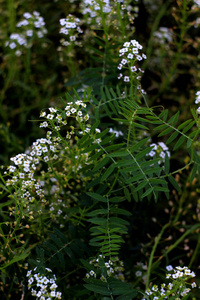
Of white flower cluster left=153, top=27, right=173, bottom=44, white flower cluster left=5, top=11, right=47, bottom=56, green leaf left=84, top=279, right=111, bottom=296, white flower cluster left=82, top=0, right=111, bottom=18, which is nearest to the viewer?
green leaf left=84, top=279, right=111, bottom=296

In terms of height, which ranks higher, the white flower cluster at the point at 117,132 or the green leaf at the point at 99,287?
the white flower cluster at the point at 117,132

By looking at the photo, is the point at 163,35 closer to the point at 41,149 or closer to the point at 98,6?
the point at 98,6

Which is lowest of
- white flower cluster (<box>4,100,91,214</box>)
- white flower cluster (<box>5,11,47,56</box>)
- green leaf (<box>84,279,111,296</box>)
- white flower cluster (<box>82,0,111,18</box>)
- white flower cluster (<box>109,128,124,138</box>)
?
green leaf (<box>84,279,111,296</box>)

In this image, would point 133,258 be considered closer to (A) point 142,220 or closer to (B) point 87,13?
(A) point 142,220

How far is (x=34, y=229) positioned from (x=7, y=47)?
79.4 inches

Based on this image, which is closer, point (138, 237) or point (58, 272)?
point (58, 272)

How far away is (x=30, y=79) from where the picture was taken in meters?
3.72

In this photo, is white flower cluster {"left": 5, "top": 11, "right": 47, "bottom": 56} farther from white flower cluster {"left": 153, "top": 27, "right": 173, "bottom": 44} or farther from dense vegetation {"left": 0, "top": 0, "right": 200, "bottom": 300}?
white flower cluster {"left": 153, "top": 27, "right": 173, "bottom": 44}

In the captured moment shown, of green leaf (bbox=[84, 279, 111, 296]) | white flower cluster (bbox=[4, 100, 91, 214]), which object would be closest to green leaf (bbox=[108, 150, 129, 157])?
white flower cluster (bbox=[4, 100, 91, 214])

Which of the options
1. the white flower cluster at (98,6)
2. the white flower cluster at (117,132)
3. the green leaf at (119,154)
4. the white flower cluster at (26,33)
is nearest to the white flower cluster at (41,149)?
the green leaf at (119,154)

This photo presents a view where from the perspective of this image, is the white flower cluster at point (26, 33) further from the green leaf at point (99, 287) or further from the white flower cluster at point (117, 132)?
the green leaf at point (99, 287)

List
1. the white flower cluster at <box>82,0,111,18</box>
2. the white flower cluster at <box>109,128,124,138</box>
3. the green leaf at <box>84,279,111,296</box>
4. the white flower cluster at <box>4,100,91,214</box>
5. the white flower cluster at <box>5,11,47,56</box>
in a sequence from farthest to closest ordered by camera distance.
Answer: the white flower cluster at <box>5,11,47,56</box> → the white flower cluster at <box>109,128,124,138</box> → the white flower cluster at <box>82,0,111,18</box> → the white flower cluster at <box>4,100,91,214</box> → the green leaf at <box>84,279,111,296</box>

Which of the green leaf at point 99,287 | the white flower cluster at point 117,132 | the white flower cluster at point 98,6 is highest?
the white flower cluster at point 98,6

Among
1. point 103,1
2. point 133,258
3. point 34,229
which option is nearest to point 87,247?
point 34,229
